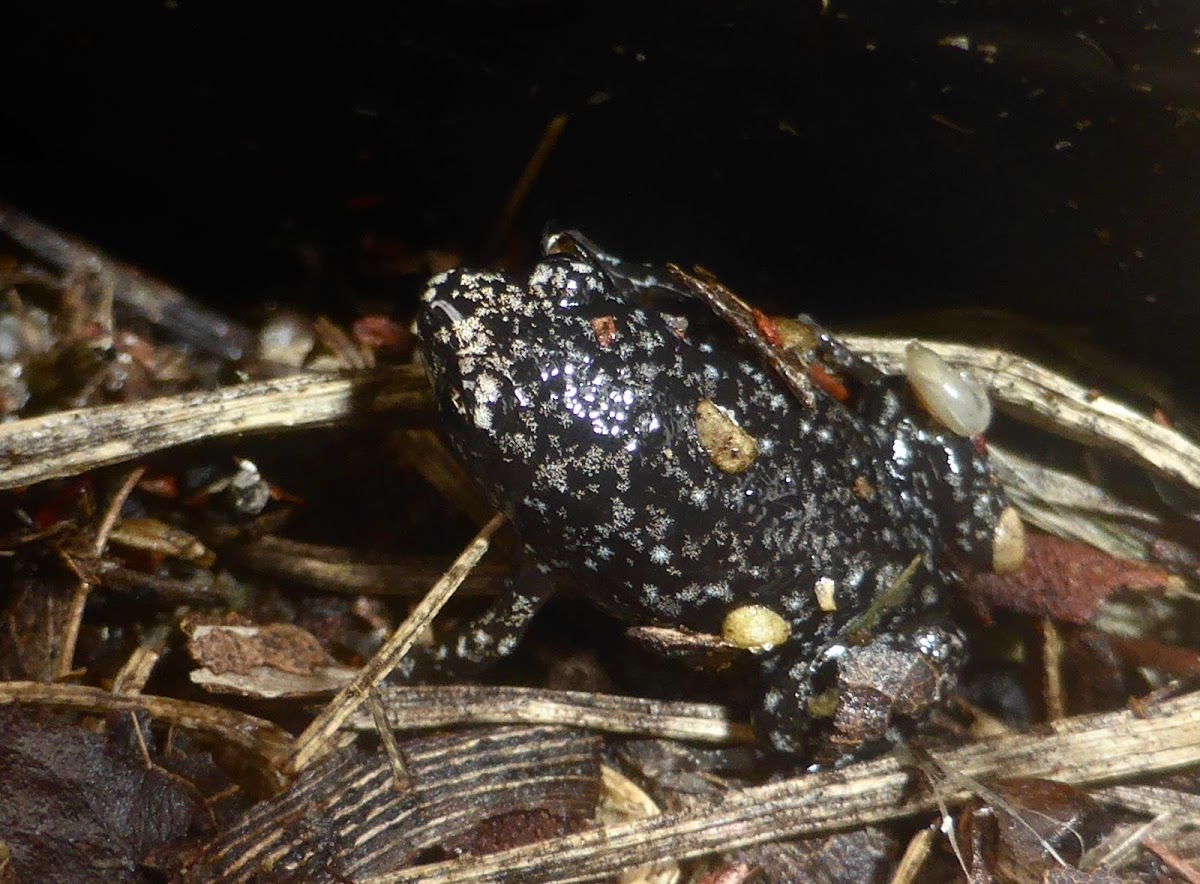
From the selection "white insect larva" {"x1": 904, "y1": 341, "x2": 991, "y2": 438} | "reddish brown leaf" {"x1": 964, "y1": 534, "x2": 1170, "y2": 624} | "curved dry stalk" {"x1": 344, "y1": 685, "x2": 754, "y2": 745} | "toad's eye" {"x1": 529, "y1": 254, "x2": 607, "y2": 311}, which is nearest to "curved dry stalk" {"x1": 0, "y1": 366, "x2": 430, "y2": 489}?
"toad's eye" {"x1": 529, "y1": 254, "x2": 607, "y2": 311}

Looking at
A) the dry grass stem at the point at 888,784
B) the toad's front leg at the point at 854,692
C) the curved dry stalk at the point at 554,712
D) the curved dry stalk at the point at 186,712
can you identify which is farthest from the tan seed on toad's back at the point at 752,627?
the curved dry stalk at the point at 186,712

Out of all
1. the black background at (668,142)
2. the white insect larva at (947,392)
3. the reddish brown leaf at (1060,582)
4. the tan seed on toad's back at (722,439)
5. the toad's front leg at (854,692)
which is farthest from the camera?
the reddish brown leaf at (1060,582)

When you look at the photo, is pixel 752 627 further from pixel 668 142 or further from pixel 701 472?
pixel 668 142

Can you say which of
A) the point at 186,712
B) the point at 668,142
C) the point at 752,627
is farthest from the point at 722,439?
the point at 186,712

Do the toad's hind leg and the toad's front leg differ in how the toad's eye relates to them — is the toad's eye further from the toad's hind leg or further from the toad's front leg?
the toad's front leg

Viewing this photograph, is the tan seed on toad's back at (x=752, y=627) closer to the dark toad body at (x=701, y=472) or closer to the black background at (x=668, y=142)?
the dark toad body at (x=701, y=472)

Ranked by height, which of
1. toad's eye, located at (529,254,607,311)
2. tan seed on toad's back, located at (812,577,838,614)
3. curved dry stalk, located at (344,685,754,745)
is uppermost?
toad's eye, located at (529,254,607,311)
